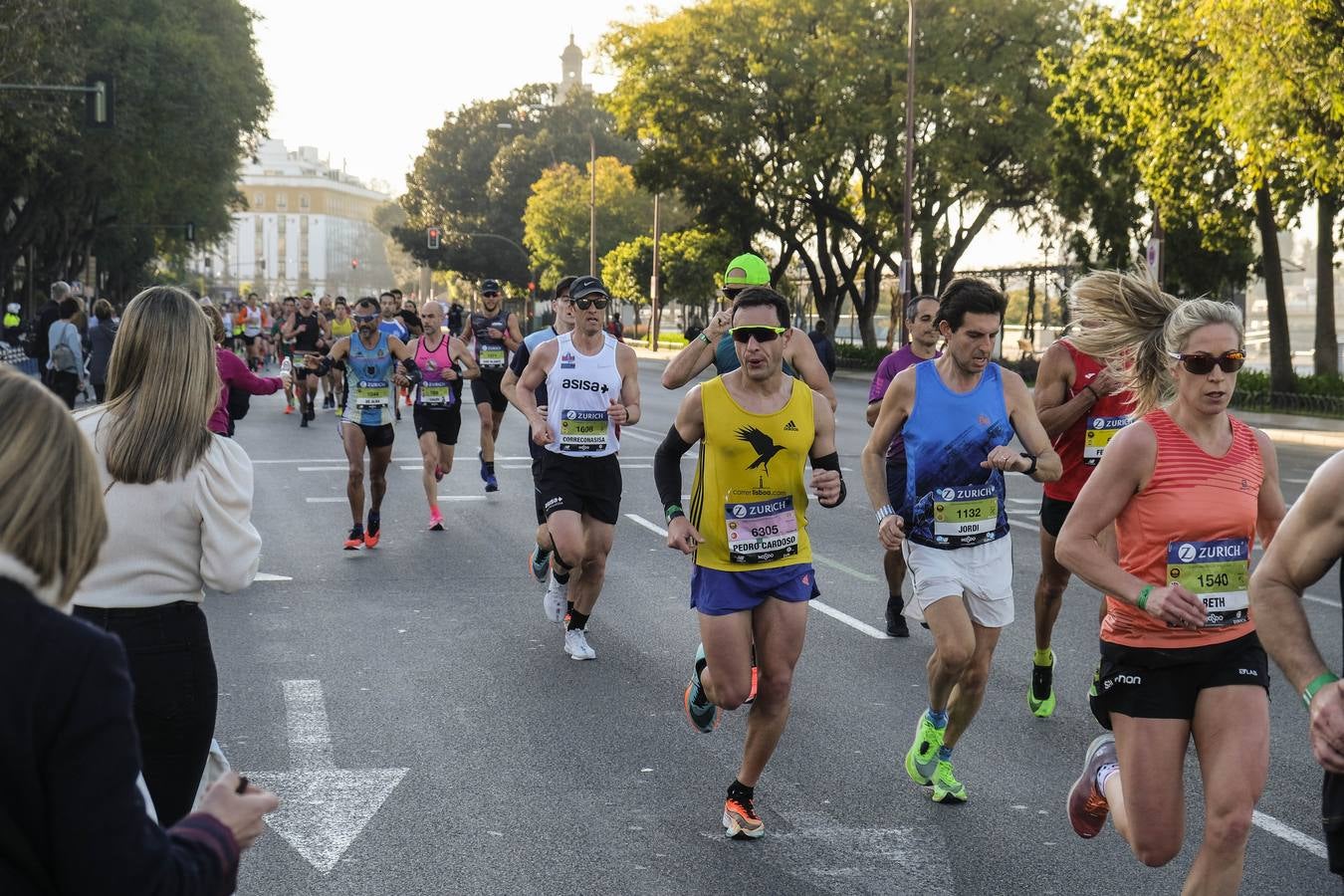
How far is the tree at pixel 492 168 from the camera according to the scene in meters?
95.3

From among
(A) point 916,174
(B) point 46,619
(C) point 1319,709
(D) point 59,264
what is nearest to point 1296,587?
(C) point 1319,709

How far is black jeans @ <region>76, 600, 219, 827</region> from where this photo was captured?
3.89m

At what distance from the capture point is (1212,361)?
4.27 m

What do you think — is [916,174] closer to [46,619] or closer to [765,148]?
[765,148]

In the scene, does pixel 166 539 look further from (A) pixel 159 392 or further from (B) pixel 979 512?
(B) pixel 979 512

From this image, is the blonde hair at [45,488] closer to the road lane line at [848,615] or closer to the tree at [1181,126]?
the road lane line at [848,615]

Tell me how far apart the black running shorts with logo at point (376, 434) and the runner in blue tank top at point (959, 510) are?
6.52m

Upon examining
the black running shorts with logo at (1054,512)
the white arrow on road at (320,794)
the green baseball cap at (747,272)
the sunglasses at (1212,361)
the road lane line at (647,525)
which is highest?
the green baseball cap at (747,272)

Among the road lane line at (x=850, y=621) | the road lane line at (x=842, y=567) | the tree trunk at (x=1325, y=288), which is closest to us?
the road lane line at (x=850, y=621)

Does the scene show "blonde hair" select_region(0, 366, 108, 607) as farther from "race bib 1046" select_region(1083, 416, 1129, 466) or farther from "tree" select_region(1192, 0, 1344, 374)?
"tree" select_region(1192, 0, 1344, 374)

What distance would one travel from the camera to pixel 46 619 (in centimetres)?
211

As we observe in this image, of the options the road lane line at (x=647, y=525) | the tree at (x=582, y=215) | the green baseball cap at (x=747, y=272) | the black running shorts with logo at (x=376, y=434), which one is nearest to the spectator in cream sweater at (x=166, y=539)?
the green baseball cap at (x=747, y=272)

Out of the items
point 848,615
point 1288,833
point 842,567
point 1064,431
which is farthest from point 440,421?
point 1288,833

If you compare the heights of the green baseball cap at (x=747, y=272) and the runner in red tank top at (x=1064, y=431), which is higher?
the green baseball cap at (x=747, y=272)
